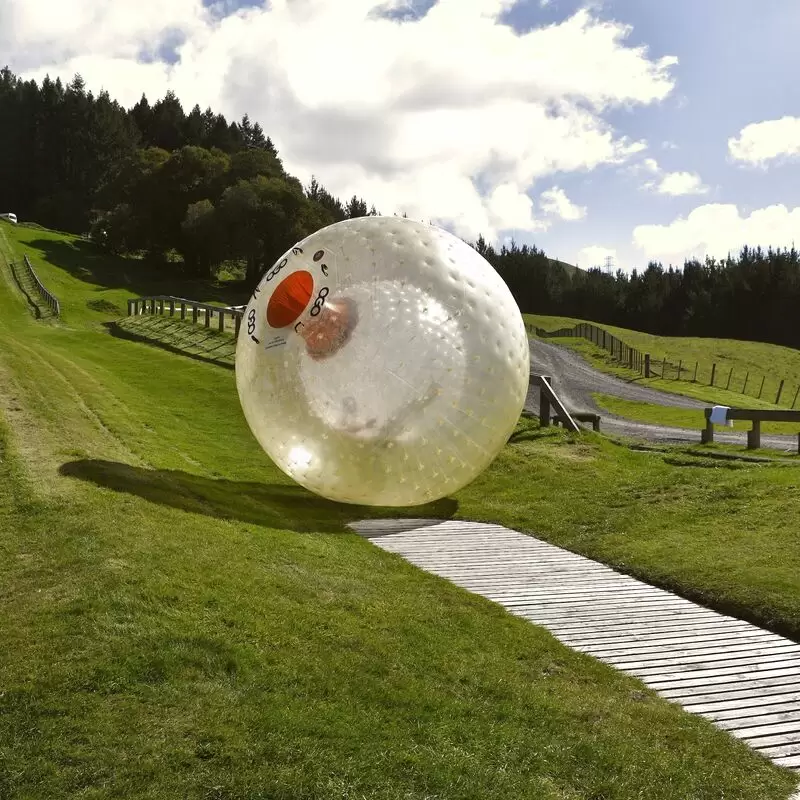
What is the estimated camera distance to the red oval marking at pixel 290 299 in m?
11.6

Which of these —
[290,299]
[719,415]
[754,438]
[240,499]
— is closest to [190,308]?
[719,415]

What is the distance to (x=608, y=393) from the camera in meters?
40.2

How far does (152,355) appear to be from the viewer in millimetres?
28328

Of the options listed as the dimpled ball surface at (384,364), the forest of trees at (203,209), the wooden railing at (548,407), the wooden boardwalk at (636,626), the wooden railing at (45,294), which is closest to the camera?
the wooden boardwalk at (636,626)

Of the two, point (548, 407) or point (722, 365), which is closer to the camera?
point (548, 407)

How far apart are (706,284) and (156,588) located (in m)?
109

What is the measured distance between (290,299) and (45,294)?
41715mm

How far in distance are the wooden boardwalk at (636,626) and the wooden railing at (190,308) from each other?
13.4 m

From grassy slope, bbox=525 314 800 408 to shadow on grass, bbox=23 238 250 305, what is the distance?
94.1 feet

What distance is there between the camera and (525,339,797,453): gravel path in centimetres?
2384

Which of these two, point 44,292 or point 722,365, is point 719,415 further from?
point 722,365

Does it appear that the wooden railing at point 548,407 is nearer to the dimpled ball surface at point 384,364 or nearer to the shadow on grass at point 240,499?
the shadow on grass at point 240,499

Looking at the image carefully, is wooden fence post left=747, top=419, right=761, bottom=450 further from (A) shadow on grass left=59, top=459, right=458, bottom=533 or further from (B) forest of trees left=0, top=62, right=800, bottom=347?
(B) forest of trees left=0, top=62, right=800, bottom=347

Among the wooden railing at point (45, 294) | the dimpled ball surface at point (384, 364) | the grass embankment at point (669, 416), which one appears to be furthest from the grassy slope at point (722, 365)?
the wooden railing at point (45, 294)
